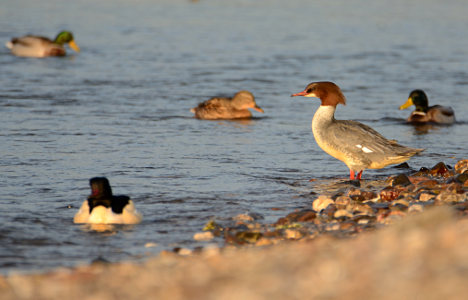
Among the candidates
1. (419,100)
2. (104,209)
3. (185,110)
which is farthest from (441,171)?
(185,110)

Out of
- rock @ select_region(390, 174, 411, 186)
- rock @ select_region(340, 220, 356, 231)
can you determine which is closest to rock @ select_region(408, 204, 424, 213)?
rock @ select_region(340, 220, 356, 231)

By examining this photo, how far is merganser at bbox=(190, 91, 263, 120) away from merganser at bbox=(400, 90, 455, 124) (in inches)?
127

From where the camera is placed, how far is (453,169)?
1187 centimetres

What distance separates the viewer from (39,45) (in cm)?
2450

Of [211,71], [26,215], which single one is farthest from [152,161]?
[211,71]

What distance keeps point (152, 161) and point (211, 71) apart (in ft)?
31.7

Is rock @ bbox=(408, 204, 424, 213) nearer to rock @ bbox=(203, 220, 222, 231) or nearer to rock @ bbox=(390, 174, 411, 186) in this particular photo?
rock @ bbox=(390, 174, 411, 186)

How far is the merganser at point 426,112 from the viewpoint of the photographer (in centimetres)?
1656

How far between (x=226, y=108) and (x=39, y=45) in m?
9.89

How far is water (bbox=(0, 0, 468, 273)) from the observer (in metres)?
9.54

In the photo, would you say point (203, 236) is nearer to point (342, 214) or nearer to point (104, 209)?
point (104, 209)

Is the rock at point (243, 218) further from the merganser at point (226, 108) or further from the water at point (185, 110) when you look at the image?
the merganser at point (226, 108)

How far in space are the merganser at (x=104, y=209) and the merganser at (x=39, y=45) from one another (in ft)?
52.4

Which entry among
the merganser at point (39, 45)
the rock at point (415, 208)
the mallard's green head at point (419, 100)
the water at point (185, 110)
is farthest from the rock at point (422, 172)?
the merganser at point (39, 45)
